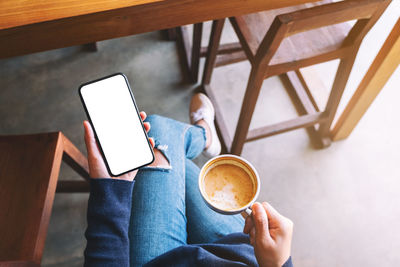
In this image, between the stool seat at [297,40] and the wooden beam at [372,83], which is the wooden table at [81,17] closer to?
the stool seat at [297,40]

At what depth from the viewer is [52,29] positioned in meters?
0.72

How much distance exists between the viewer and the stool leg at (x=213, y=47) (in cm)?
130

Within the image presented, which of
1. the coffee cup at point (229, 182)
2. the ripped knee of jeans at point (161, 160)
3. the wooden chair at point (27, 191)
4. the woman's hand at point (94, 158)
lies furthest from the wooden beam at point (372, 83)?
the wooden chair at point (27, 191)

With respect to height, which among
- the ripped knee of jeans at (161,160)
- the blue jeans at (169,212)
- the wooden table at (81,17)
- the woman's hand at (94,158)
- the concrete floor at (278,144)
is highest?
the wooden table at (81,17)

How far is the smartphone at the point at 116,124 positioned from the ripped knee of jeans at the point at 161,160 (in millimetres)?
160

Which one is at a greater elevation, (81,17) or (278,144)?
(81,17)

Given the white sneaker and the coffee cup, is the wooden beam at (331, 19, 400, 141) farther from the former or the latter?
the coffee cup

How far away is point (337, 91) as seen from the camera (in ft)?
4.24

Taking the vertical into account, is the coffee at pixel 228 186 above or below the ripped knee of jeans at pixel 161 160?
above

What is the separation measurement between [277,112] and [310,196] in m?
0.43

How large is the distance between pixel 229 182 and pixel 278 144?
0.83 metres

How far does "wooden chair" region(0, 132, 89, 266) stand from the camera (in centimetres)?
87

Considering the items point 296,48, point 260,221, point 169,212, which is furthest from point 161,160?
point 296,48

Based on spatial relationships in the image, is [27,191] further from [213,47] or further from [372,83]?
[372,83]
